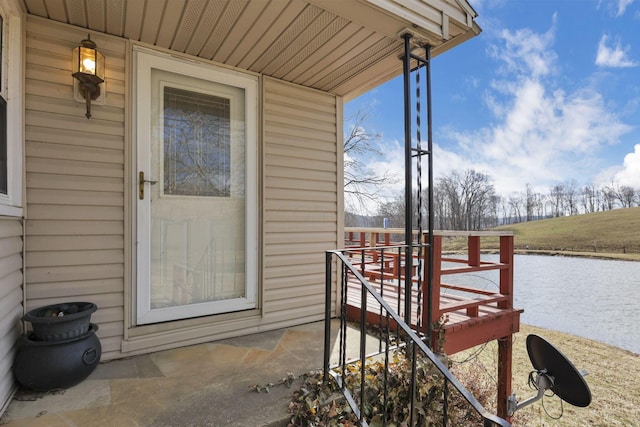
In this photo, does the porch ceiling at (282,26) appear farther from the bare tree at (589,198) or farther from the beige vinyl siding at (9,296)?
the bare tree at (589,198)

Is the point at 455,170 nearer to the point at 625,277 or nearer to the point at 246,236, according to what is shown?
the point at 625,277

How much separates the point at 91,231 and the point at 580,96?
1458 inches

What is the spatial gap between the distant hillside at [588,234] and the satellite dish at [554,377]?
13.7 meters

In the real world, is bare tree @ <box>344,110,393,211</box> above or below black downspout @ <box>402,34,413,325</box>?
above

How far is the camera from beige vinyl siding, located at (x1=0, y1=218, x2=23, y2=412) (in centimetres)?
163

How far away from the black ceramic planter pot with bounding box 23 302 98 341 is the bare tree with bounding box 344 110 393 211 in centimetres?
1164

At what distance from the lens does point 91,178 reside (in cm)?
225

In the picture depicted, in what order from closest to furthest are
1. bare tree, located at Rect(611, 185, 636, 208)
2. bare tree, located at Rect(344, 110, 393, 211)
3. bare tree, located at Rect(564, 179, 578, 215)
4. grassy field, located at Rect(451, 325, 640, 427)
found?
grassy field, located at Rect(451, 325, 640, 427) < bare tree, located at Rect(344, 110, 393, 211) < bare tree, located at Rect(611, 185, 636, 208) < bare tree, located at Rect(564, 179, 578, 215)

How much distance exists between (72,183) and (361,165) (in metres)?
11.8

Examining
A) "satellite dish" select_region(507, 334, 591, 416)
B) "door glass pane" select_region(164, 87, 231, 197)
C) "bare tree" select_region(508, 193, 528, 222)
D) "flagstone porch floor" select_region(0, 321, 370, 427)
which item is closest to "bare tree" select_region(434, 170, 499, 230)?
"bare tree" select_region(508, 193, 528, 222)

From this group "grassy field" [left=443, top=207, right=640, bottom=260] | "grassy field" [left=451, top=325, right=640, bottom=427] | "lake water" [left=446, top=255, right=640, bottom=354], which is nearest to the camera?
"grassy field" [left=451, top=325, right=640, bottom=427]

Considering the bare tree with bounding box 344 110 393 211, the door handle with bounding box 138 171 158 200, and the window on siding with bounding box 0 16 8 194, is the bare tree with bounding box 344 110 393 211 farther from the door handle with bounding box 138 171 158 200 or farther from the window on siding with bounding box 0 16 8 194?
the window on siding with bounding box 0 16 8 194

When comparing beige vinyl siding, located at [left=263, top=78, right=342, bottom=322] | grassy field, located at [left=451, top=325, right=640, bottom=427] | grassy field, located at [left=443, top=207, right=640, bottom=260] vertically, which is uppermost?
beige vinyl siding, located at [left=263, top=78, right=342, bottom=322]

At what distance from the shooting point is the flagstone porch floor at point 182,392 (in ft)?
5.13
